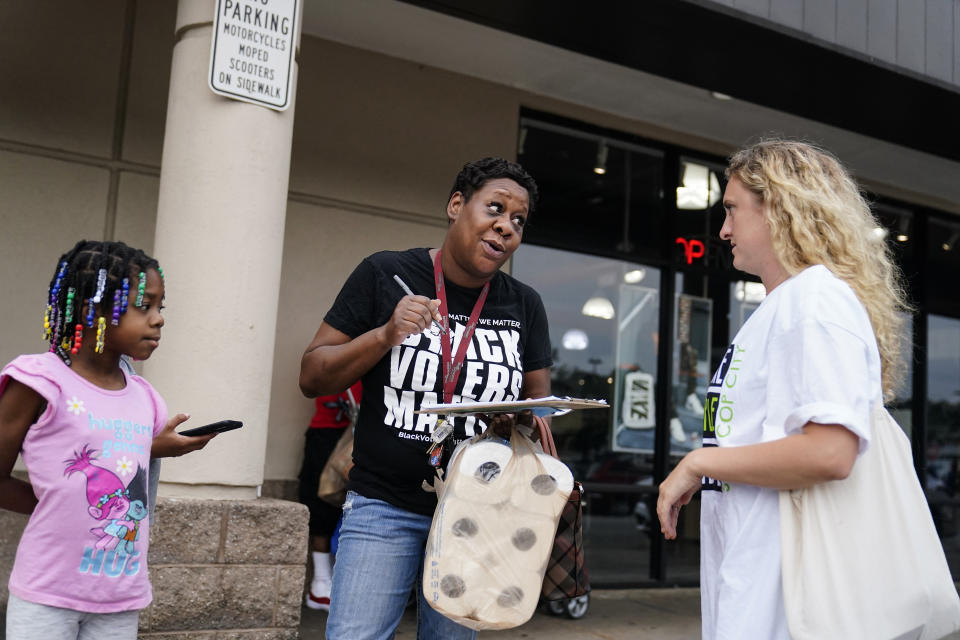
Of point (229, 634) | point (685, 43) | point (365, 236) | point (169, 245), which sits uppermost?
point (685, 43)

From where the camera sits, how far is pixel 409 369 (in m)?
2.47

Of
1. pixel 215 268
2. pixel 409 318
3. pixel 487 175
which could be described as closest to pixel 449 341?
pixel 409 318

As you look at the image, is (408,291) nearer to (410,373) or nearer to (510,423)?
(410,373)

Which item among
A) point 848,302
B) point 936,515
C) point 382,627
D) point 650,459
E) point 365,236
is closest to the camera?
point 848,302

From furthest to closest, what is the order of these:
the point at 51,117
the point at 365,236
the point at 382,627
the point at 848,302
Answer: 1. the point at 365,236
2. the point at 51,117
3. the point at 382,627
4. the point at 848,302

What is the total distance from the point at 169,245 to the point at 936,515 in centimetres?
833

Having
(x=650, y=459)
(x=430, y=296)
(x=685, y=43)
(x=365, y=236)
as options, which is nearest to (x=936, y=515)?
(x=650, y=459)

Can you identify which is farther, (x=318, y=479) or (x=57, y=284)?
(x=318, y=479)

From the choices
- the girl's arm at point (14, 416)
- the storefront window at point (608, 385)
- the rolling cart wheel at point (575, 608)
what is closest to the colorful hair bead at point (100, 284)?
the girl's arm at point (14, 416)

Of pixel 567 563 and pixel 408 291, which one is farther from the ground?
pixel 408 291

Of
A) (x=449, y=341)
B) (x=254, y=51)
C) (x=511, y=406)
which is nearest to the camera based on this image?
(x=511, y=406)

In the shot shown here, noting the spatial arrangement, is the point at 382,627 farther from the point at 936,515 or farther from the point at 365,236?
the point at 936,515

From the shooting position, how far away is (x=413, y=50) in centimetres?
625

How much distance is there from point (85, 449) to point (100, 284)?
43 centimetres
